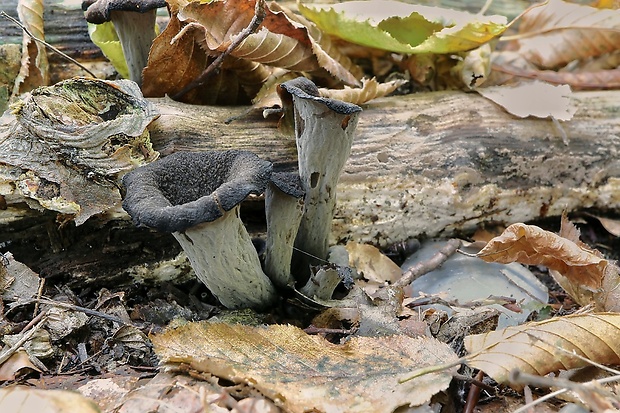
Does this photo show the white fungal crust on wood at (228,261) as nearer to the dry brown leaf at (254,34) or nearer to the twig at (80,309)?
the twig at (80,309)

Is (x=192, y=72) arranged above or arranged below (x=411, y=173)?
above

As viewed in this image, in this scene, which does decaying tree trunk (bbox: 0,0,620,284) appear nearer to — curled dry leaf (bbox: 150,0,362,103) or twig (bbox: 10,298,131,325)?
curled dry leaf (bbox: 150,0,362,103)

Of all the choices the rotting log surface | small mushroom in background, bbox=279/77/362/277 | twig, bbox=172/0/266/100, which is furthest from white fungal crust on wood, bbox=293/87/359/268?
Result: twig, bbox=172/0/266/100

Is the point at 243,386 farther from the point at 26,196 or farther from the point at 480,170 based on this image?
the point at 480,170

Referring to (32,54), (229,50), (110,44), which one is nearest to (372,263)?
(229,50)

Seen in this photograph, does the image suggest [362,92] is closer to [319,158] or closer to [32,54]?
[319,158]
